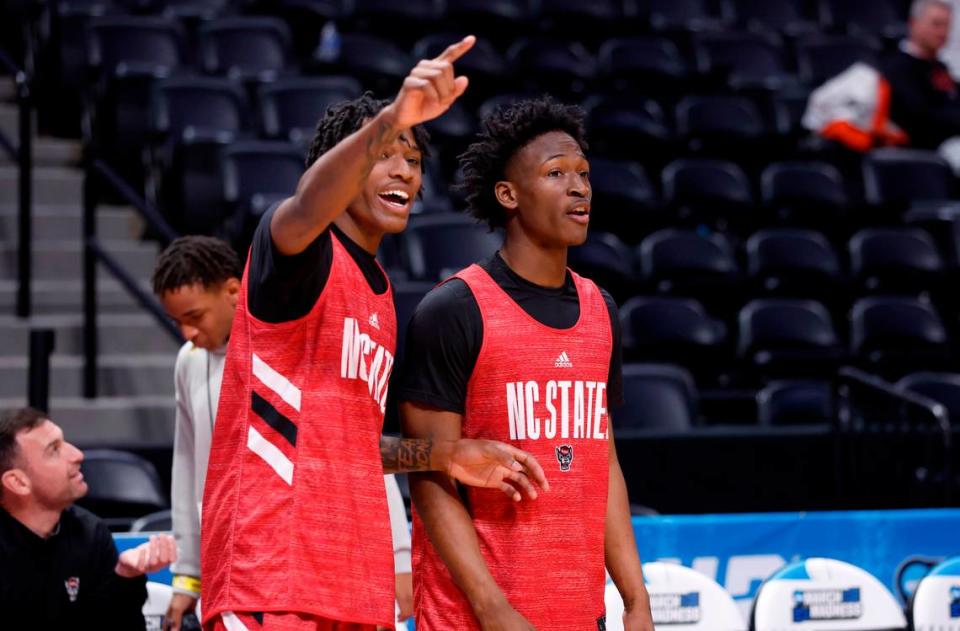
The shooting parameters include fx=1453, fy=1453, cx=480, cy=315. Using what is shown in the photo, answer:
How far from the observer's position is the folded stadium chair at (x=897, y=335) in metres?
7.55

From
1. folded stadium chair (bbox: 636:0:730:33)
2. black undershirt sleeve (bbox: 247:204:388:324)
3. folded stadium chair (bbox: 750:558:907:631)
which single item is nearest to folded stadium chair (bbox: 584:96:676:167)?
folded stadium chair (bbox: 636:0:730:33)

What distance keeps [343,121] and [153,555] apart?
131 centimetres

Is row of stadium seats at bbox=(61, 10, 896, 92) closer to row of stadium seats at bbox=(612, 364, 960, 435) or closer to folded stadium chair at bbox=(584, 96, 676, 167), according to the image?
folded stadium chair at bbox=(584, 96, 676, 167)

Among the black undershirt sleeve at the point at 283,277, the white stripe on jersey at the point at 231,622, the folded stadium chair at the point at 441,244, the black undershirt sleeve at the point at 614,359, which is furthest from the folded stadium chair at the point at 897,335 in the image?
the white stripe on jersey at the point at 231,622

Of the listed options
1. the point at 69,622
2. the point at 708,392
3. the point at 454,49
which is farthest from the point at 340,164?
the point at 708,392

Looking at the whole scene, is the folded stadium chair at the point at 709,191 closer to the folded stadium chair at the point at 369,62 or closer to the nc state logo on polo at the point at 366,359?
the folded stadium chair at the point at 369,62

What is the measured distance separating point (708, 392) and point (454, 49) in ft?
16.9

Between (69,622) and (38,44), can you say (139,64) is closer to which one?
(38,44)

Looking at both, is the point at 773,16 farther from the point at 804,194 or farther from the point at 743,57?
the point at 804,194

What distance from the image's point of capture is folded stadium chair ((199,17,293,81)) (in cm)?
891

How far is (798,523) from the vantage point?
490 cm

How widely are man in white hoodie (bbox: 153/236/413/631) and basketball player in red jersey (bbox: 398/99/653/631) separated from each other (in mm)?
489

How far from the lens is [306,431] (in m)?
2.62

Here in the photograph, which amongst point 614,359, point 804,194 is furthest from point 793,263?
point 614,359
